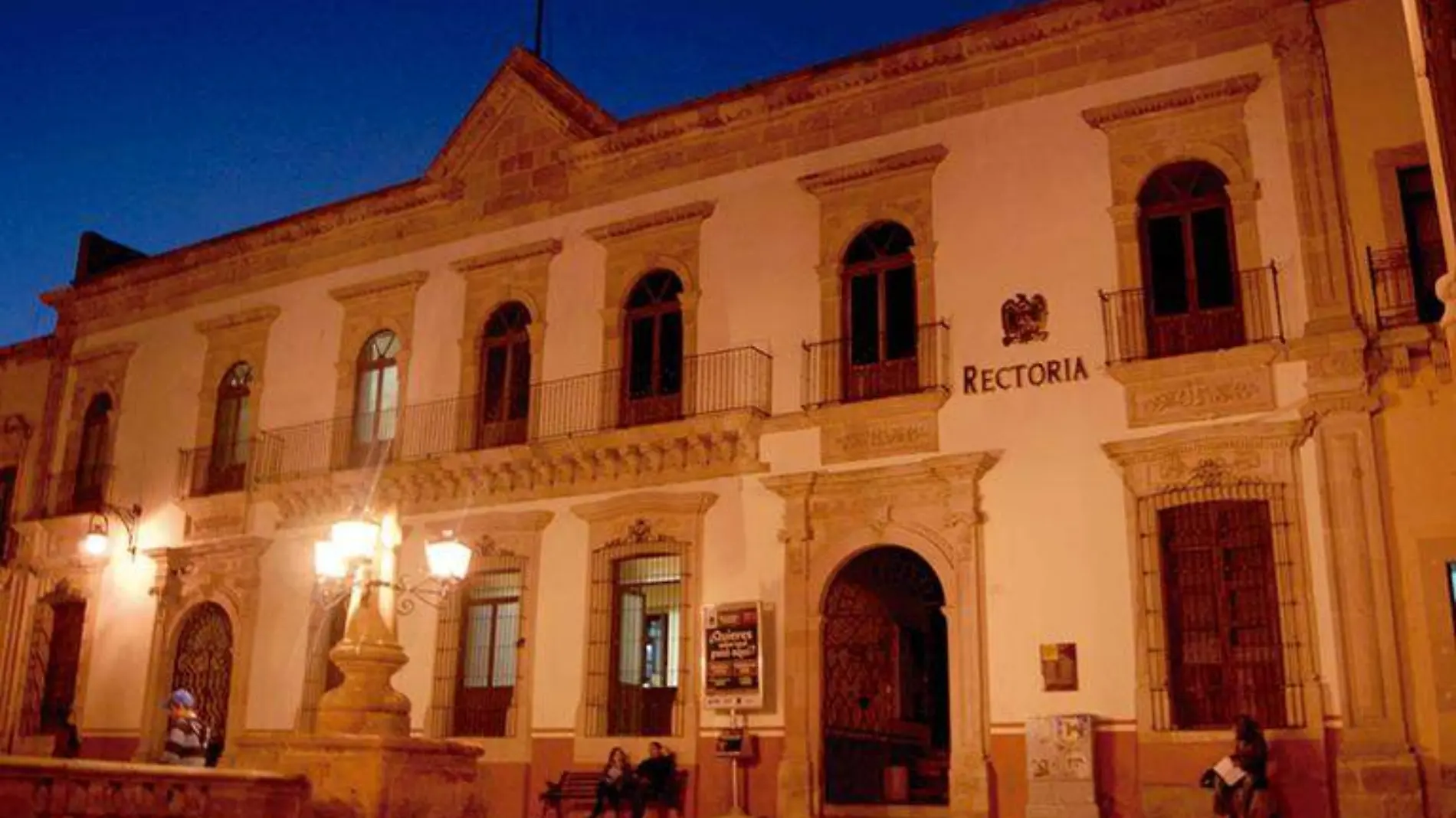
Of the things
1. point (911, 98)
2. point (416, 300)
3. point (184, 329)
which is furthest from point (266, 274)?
point (911, 98)

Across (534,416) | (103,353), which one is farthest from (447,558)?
(103,353)

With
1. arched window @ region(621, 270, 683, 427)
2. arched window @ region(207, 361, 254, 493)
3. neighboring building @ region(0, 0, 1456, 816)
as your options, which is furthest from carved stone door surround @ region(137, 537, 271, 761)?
arched window @ region(621, 270, 683, 427)

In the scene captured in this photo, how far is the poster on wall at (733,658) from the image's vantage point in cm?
1459

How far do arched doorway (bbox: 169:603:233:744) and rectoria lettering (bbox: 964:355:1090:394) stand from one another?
11163mm

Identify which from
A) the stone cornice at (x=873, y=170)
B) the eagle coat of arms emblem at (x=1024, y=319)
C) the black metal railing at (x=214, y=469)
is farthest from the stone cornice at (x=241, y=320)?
the eagle coat of arms emblem at (x=1024, y=319)

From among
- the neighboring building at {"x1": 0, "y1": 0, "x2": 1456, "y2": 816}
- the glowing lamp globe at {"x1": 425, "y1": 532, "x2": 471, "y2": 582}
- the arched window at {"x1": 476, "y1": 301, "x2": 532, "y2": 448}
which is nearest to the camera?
the glowing lamp globe at {"x1": 425, "y1": 532, "x2": 471, "y2": 582}

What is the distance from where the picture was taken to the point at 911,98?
15375 millimetres

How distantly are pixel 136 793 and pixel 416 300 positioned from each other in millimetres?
11197

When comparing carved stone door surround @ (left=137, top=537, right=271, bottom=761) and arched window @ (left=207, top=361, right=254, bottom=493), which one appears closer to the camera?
carved stone door surround @ (left=137, top=537, right=271, bottom=761)

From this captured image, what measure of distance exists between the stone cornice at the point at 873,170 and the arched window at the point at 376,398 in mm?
6642

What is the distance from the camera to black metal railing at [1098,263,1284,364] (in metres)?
12.9

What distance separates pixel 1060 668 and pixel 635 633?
17.8 feet

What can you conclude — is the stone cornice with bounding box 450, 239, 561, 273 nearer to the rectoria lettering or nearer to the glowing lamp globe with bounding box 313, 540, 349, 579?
the rectoria lettering

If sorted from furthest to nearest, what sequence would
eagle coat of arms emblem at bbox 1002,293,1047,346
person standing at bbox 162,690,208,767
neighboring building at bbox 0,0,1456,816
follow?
eagle coat of arms emblem at bbox 1002,293,1047,346
neighboring building at bbox 0,0,1456,816
person standing at bbox 162,690,208,767
